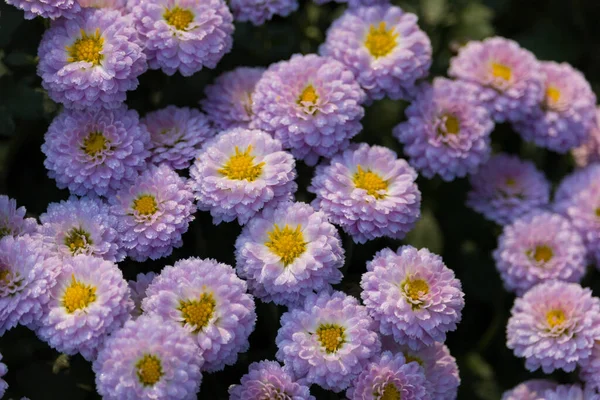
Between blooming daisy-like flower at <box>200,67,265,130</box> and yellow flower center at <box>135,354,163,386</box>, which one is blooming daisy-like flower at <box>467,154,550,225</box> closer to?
blooming daisy-like flower at <box>200,67,265,130</box>

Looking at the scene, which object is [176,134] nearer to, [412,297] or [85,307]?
[85,307]

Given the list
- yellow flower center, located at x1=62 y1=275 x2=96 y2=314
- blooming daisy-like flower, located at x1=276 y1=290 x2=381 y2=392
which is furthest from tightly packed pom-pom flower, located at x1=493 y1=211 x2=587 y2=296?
yellow flower center, located at x1=62 y1=275 x2=96 y2=314

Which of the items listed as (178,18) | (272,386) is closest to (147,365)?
(272,386)

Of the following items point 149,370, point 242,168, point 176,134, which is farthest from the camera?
point 176,134

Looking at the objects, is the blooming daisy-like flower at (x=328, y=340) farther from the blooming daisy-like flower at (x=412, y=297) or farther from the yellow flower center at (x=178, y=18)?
the yellow flower center at (x=178, y=18)

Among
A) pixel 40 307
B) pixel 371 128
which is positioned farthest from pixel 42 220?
pixel 371 128

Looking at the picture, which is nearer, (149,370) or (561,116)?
(149,370)

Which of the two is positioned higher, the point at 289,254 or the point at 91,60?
the point at 91,60
